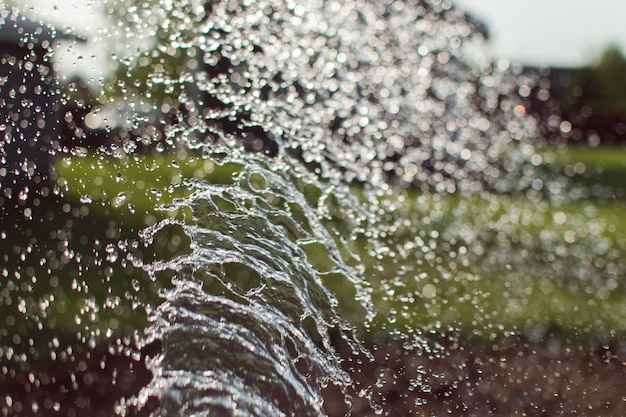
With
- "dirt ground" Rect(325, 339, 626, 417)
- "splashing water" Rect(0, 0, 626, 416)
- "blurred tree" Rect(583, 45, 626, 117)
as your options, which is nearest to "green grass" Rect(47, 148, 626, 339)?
"splashing water" Rect(0, 0, 626, 416)

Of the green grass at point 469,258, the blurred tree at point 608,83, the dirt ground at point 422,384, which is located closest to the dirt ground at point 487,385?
the dirt ground at point 422,384

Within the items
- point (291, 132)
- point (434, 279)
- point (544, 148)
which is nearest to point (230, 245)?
point (291, 132)

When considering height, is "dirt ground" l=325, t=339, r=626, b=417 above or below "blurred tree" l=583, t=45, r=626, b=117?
below

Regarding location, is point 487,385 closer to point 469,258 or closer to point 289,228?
point 289,228

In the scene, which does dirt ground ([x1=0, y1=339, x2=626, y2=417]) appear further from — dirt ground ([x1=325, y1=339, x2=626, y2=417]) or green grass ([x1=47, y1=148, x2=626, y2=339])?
green grass ([x1=47, y1=148, x2=626, y2=339])

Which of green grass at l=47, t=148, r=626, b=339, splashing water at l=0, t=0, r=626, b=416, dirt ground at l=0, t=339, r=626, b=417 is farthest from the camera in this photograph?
green grass at l=47, t=148, r=626, b=339

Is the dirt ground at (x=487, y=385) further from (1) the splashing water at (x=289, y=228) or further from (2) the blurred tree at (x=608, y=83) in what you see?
(2) the blurred tree at (x=608, y=83)
